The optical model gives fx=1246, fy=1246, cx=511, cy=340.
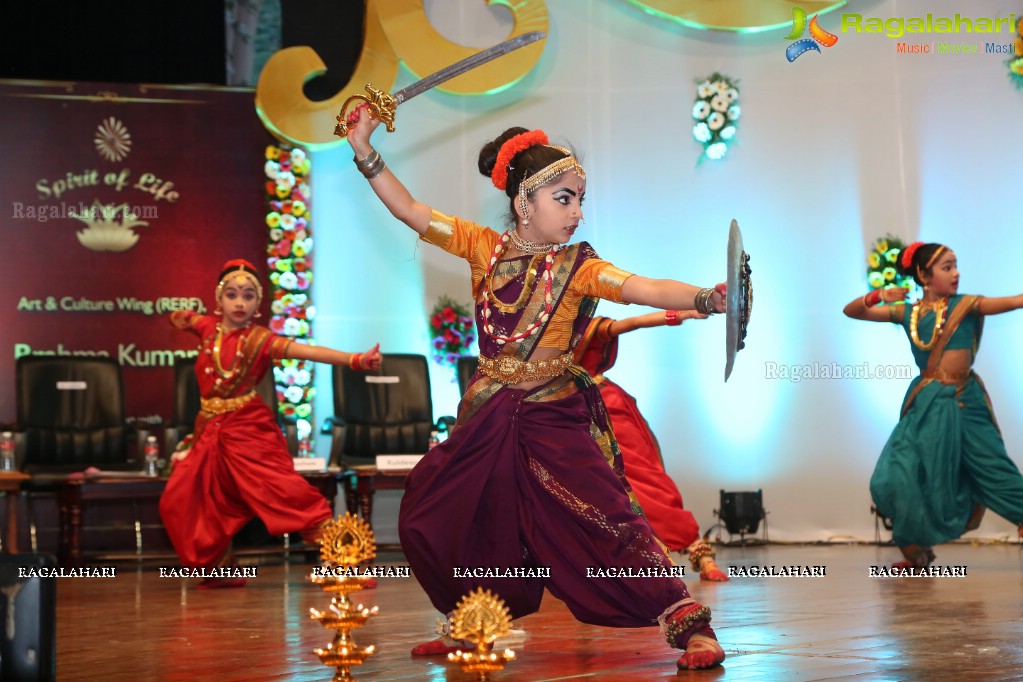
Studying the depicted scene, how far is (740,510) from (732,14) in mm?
3404

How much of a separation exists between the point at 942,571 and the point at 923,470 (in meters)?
0.50

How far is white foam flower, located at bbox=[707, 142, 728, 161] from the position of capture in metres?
8.70

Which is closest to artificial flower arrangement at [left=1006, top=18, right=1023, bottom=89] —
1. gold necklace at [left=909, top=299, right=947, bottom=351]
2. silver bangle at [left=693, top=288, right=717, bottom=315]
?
gold necklace at [left=909, top=299, right=947, bottom=351]

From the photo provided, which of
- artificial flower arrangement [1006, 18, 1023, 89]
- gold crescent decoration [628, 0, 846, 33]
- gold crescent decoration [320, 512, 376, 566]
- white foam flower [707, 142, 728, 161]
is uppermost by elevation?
gold crescent decoration [628, 0, 846, 33]

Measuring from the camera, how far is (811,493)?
28.0ft

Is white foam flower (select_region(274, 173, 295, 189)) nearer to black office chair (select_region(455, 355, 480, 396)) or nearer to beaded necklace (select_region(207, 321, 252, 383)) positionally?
black office chair (select_region(455, 355, 480, 396))

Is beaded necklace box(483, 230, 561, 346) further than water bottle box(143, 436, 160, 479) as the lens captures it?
No

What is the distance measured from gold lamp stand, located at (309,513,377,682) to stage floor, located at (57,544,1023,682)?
2.05ft

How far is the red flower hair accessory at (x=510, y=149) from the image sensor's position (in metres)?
3.31

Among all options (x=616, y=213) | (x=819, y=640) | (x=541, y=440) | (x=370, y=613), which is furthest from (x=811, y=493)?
(x=370, y=613)

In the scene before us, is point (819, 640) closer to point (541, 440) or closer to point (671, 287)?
point (541, 440)

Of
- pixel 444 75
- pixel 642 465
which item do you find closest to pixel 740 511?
pixel 642 465

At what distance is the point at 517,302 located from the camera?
3160 mm

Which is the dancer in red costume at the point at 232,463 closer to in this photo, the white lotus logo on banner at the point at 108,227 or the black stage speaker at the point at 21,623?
the white lotus logo on banner at the point at 108,227
